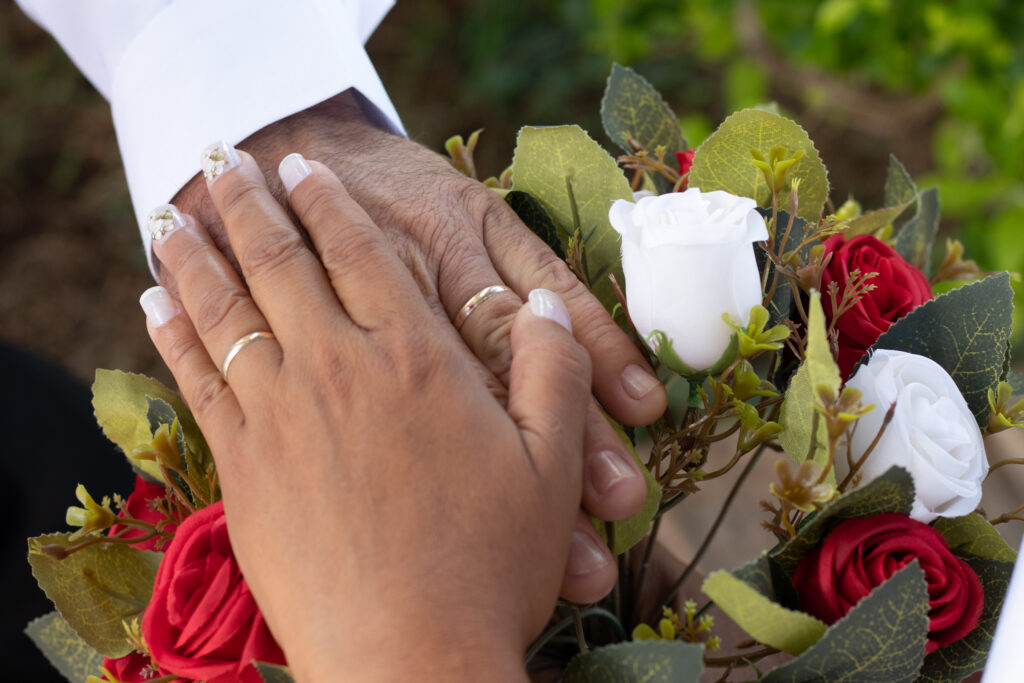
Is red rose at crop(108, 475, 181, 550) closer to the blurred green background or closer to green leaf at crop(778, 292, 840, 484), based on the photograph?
green leaf at crop(778, 292, 840, 484)

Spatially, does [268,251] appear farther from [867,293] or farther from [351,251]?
[867,293]

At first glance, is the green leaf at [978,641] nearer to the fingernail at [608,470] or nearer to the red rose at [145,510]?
the fingernail at [608,470]

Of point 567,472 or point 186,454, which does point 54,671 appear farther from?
point 567,472

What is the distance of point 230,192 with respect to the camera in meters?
0.59

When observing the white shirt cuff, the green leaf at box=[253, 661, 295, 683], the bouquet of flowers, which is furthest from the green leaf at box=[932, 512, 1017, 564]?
the white shirt cuff

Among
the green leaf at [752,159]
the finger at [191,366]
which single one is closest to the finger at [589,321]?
the green leaf at [752,159]

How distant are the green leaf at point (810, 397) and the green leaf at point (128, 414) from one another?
358 millimetres

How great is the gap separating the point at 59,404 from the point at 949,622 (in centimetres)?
98

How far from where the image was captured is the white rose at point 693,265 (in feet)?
1.40

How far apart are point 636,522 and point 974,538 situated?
18 cm

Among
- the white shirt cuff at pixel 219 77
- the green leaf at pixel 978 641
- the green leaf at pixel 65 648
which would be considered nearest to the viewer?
the green leaf at pixel 978 641

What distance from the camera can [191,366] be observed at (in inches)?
21.3

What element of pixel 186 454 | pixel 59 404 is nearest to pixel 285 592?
pixel 186 454

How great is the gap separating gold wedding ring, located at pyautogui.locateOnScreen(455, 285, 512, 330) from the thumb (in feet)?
0.20
